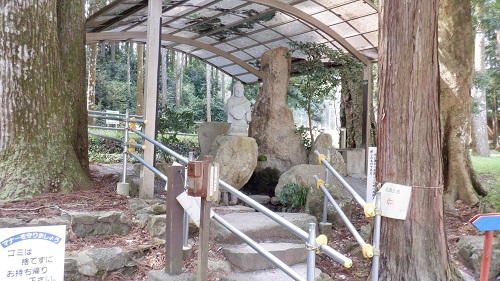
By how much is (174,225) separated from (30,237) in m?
1.16

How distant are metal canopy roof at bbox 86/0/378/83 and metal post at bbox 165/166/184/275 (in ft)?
16.1

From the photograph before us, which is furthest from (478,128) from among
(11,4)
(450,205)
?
(11,4)

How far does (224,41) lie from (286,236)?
6.92 metres

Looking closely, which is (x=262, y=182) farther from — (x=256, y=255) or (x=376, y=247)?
(x=376, y=247)

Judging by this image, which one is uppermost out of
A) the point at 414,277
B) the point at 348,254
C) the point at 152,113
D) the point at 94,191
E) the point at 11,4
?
the point at 11,4

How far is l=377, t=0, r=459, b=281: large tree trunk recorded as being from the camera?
11.8 ft

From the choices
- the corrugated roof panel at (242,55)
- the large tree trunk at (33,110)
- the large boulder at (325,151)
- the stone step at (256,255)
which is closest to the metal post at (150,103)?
the large tree trunk at (33,110)

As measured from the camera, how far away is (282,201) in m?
7.39

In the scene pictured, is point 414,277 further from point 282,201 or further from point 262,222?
point 282,201

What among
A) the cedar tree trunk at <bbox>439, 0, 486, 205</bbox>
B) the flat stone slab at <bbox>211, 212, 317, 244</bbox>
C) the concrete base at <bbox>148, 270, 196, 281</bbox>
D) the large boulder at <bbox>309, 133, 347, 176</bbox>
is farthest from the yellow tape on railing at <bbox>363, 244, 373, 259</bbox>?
the large boulder at <bbox>309, 133, 347, 176</bbox>

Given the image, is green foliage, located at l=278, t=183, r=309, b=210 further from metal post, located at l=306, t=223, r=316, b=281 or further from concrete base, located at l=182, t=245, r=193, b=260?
metal post, located at l=306, t=223, r=316, b=281

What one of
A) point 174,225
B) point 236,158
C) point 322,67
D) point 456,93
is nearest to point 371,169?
point 174,225

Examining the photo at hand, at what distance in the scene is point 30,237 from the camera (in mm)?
2449

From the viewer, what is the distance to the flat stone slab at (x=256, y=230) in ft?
15.0
